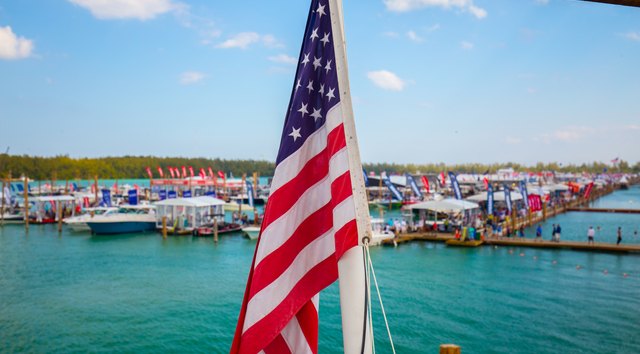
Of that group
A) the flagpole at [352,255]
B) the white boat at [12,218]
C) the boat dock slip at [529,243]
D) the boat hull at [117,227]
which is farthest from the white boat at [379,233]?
the white boat at [12,218]

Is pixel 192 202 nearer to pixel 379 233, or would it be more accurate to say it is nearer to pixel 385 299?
pixel 379 233

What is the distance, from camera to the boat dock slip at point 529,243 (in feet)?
85.1

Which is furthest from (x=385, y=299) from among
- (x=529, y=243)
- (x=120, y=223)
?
(x=120, y=223)

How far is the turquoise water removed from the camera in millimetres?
13453

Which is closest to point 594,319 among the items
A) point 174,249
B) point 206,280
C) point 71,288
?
point 206,280

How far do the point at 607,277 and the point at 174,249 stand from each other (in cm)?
2338

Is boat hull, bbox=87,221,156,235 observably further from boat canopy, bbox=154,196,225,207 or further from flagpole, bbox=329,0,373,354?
flagpole, bbox=329,0,373,354

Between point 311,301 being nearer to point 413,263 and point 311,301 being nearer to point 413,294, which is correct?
point 413,294

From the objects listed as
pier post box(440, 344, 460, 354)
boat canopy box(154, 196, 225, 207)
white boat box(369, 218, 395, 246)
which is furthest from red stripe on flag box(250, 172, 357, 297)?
boat canopy box(154, 196, 225, 207)

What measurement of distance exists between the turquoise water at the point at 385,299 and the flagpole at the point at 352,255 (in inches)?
427

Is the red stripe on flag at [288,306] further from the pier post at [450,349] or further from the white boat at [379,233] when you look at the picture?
the white boat at [379,233]

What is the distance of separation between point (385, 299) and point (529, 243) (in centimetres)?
1430

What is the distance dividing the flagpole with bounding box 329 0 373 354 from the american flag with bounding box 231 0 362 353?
0.31ft

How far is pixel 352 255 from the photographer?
265 cm
